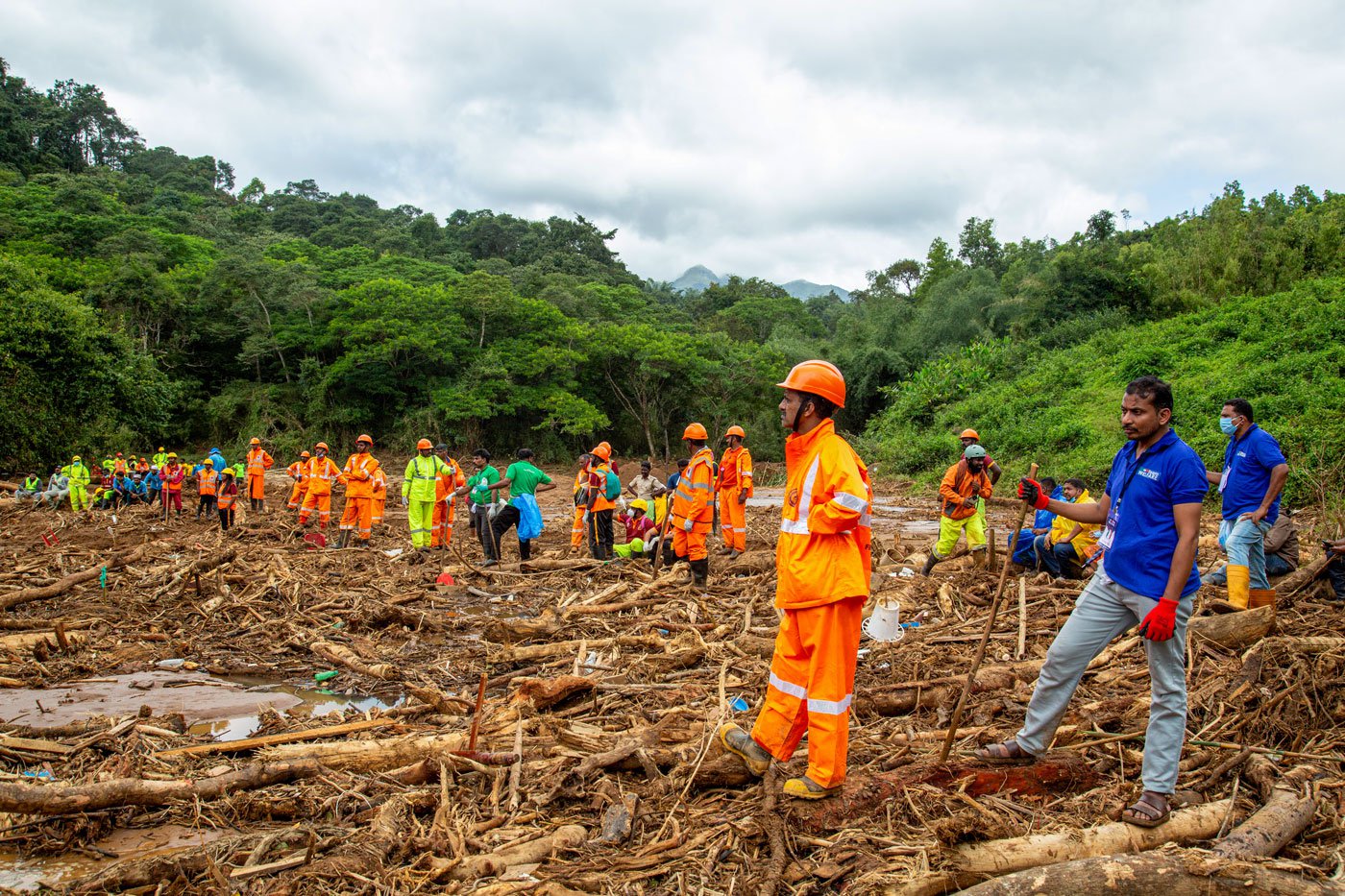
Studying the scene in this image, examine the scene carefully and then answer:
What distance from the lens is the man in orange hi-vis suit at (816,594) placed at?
11.0 feet

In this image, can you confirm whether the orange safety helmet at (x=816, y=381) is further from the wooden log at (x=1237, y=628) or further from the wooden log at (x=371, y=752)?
the wooden log at (x=1237, y=628)

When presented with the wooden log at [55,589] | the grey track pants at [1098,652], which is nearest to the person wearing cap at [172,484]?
the wooden log at [55,589]

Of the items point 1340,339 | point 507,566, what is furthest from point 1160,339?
point 507,566

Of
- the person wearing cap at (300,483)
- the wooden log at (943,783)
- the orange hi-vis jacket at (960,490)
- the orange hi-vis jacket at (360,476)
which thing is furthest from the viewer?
the person wearing cap at (300,483)

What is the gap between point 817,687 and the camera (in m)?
→ 3.36

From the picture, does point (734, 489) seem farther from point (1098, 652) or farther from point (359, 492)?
point (1098, 652)

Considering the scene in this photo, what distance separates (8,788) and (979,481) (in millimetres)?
8065

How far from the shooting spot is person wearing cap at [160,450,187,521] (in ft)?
52.3

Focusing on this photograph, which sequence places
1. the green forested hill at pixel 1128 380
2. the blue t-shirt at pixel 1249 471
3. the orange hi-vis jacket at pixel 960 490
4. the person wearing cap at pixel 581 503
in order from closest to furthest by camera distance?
the blue t-shirt at pixel 1249 471 < the orange hi-vis jacket at pixel 960 490 < the person wearing cap at pixel 581 503 < the green forested hill at pixel 1128 380

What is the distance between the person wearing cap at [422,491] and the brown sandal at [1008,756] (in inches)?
372

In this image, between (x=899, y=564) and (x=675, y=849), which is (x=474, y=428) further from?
(x=675, y=849)

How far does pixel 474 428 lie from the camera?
32219 mm

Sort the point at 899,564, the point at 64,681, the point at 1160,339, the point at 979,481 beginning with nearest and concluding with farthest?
the point at 64,681 < the point at 979,481 < the point at 899,564 < the point at 1160,339

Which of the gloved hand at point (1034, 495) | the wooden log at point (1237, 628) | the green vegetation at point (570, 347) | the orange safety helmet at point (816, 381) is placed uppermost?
the green vegetation at point (570, 347)
